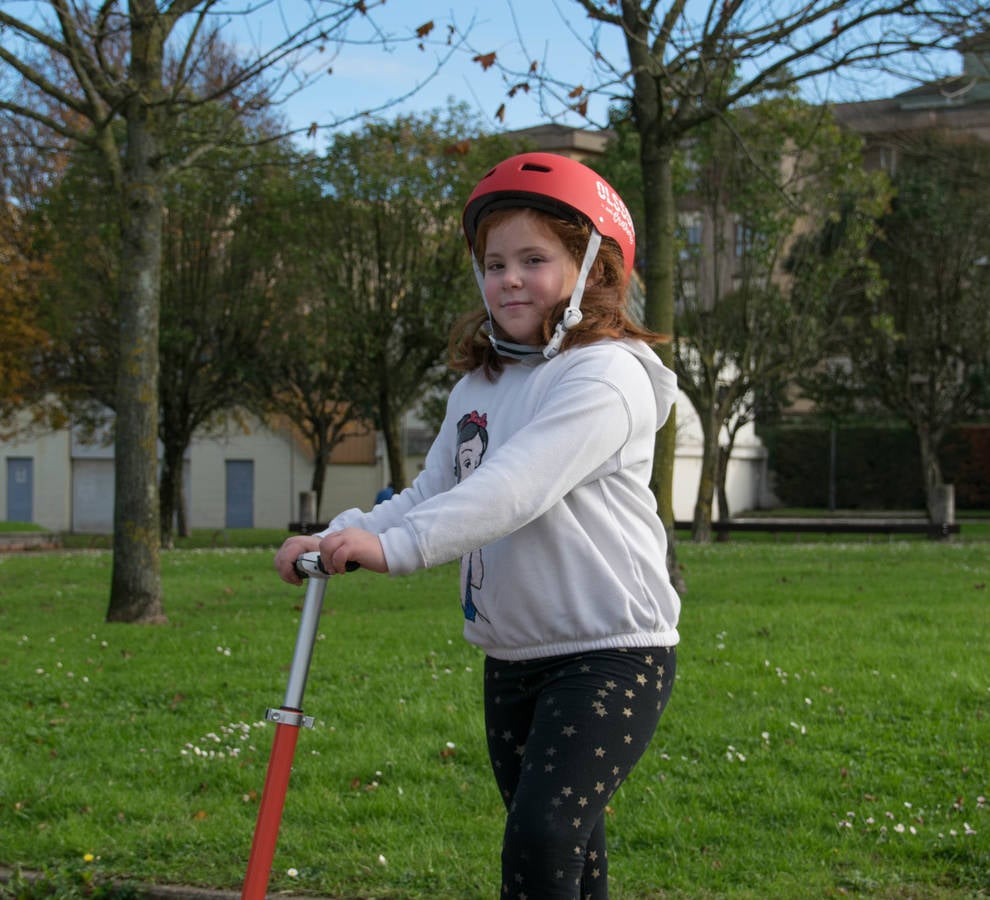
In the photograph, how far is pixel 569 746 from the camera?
252 centimetres

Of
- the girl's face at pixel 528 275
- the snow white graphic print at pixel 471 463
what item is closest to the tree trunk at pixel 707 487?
the snow white graphic print at pixel 471 463

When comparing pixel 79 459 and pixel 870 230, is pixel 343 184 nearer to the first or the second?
pixel 870 230

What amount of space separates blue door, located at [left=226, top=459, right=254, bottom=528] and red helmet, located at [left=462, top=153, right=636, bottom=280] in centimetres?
3855

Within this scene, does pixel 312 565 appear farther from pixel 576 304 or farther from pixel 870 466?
pixel 870 466

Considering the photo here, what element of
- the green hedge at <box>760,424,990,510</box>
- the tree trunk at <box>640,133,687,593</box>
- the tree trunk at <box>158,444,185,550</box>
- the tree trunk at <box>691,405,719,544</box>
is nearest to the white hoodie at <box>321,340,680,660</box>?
the tree trunk at <box>640,133,687,593</box>

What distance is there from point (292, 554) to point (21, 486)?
41261 millimetres

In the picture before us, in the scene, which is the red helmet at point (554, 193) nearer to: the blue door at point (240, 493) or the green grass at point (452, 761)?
the green grass at point (452, 761)

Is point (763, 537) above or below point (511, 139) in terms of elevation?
below

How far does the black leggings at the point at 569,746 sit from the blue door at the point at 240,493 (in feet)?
127

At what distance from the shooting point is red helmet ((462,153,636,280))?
279cm

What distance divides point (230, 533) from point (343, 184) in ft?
40.8

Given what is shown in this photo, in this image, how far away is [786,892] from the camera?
13.1 feet

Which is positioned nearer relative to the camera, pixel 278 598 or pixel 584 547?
pixel 584 547

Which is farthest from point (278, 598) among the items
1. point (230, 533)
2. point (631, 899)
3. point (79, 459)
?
point (79, 459)
